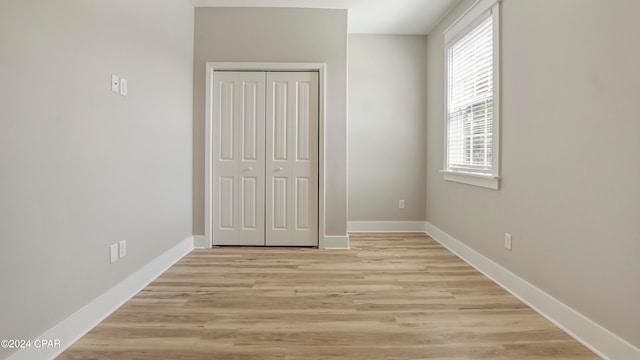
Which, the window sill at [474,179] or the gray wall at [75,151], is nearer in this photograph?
the gray wall at [75,151]

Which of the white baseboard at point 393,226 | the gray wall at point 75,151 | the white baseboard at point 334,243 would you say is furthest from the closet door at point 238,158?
the white baseboard at point 393,226

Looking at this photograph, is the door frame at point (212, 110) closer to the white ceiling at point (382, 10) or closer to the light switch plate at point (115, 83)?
the white ceiling at point (382, 10)

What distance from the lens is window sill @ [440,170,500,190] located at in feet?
9.59

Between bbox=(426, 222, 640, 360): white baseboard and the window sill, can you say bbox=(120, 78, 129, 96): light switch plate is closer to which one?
the window sill

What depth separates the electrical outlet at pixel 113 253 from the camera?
2322mm

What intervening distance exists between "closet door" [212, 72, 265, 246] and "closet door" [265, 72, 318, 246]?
0.10 m

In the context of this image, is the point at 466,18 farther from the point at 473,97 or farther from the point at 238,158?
the point at 238,158

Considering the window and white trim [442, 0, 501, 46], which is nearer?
the window

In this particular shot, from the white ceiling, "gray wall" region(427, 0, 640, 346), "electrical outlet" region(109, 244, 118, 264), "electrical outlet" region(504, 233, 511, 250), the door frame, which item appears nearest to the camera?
"gray wall" region(427, 0, 640, 346)

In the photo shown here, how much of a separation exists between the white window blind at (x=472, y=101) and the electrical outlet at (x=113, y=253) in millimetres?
2859

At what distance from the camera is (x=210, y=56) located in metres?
3.95

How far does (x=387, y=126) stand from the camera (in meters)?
4.84

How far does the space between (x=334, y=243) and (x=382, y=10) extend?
8.62ft

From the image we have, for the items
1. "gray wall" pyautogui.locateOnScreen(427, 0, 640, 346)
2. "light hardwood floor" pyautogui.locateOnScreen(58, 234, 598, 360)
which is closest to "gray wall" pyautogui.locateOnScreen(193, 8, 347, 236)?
"light hardwood floor" pyautogui.locateOnScreen(58, 234, 598, 360)
